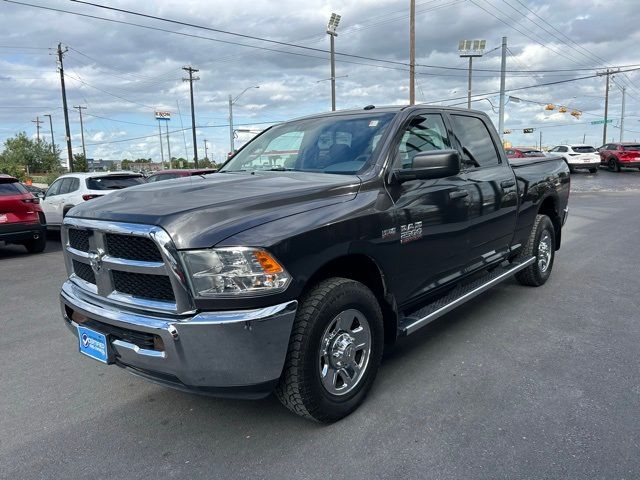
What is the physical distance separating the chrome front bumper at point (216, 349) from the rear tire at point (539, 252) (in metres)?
3.85

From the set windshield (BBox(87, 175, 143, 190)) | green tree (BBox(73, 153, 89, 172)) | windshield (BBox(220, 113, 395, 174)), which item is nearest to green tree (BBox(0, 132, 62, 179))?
green tree (BBox(73, 153, 89, 172))

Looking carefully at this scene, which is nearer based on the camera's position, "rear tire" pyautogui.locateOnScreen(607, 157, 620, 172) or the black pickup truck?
the black pickup truck


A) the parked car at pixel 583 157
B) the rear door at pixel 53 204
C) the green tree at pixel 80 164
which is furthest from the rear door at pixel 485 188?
the green tree at pixel 80 164

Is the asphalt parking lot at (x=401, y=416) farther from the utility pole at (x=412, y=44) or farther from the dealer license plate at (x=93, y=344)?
the utility pole at (x=412, y=44)

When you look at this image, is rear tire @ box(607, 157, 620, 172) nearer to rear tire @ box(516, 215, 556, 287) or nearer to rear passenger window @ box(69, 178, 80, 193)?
rear tire @ box(516, 215, 556, 287)

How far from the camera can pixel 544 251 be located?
5.97 meters

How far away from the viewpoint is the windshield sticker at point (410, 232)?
11.1 ft

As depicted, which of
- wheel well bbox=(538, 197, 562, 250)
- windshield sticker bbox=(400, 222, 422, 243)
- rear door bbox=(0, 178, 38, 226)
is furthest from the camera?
rear door bbox=(0, 178, 38, 226)

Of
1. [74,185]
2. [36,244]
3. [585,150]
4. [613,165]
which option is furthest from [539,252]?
[613,165]

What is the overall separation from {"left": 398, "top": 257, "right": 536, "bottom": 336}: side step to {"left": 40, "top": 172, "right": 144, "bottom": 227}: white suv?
27.7 feet

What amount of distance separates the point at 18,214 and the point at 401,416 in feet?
28.7

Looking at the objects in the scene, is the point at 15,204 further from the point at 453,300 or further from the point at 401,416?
the point at 401,416

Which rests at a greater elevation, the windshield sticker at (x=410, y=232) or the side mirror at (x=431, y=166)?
the side mirror at (x=431, y=166)

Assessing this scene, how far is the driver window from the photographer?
3660mm
